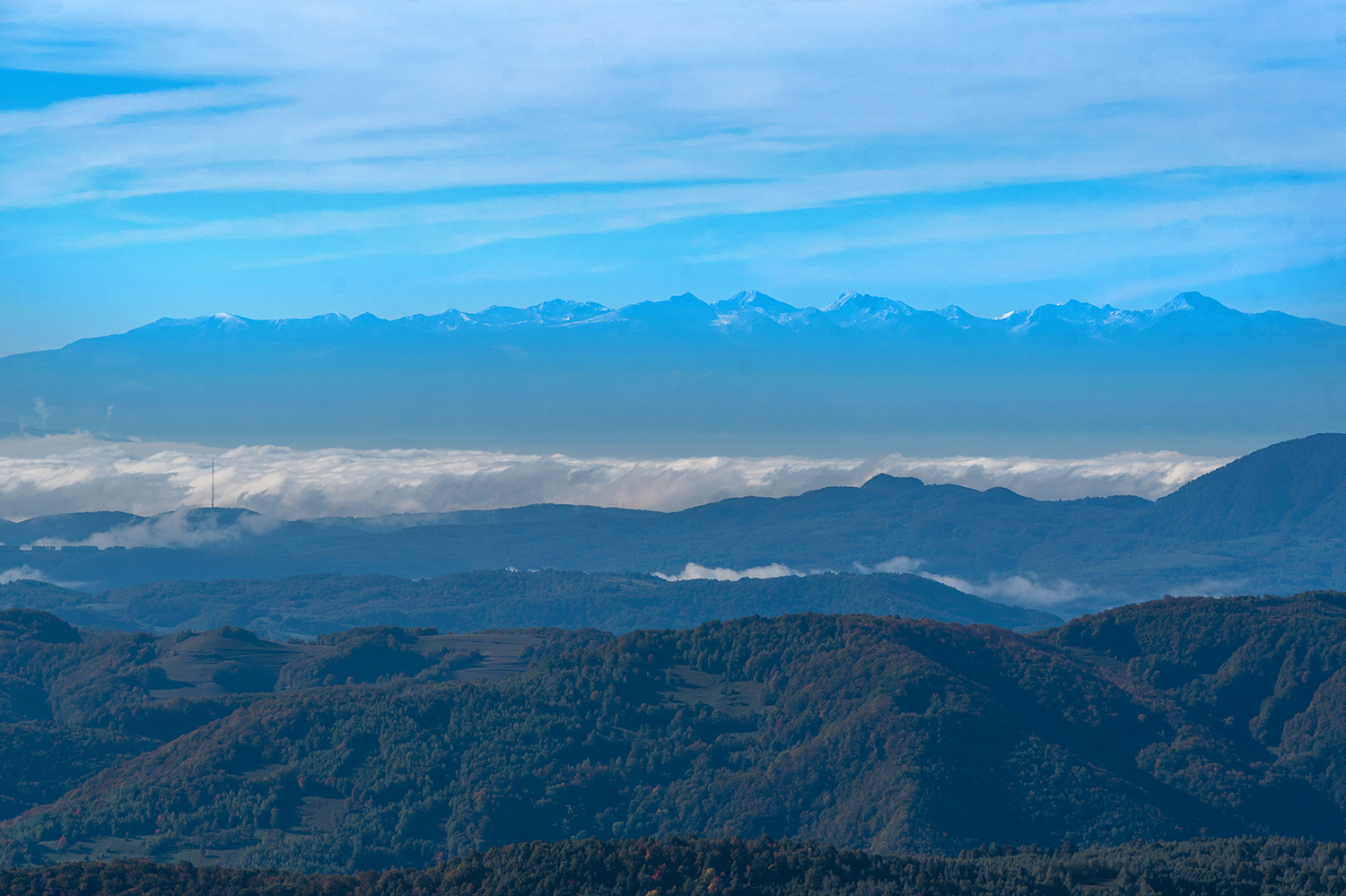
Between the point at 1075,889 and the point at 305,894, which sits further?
the point at 305,894

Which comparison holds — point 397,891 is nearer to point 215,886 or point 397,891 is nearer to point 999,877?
point 215,886

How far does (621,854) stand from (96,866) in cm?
5164

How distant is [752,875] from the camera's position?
405 ft

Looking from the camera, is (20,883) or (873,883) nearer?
(873,883)

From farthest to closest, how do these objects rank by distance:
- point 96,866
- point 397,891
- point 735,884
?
1. point 96,866
2. point 397,891
3. point 735,884

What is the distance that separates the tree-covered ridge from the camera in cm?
12350

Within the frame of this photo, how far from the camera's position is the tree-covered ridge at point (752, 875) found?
124 metres

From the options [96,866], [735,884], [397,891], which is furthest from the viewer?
[96,866]

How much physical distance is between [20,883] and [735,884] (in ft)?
219

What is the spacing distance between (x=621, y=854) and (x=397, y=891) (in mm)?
20672

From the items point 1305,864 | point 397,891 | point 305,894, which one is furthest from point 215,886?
point 1305,864

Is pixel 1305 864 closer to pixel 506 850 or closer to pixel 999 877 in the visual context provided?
pixel 999 877

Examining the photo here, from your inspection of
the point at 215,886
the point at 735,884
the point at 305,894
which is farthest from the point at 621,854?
the point at 215,886

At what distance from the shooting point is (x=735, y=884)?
122 metres
